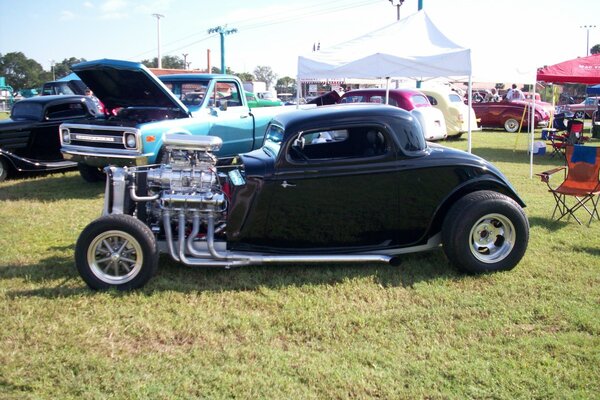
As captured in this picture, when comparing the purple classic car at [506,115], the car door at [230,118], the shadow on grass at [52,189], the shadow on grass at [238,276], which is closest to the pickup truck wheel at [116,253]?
the shadow on grass at [238,276]

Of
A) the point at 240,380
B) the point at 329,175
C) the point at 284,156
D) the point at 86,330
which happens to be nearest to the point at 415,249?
the point at 329,175

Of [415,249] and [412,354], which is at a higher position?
[415,249]

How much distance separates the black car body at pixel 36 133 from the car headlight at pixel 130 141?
265 centimetres

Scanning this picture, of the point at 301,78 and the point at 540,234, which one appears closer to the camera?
the point at 540,234

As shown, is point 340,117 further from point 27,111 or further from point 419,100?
point 419,100

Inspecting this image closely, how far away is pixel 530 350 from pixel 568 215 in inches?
163

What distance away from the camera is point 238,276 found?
478cm

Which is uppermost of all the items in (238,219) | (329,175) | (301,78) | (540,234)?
(301,78)

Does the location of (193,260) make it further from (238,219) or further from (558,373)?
(558,373)

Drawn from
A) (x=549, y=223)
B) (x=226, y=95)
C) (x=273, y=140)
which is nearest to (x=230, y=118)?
(x=226, y=95)

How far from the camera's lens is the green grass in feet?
10.0

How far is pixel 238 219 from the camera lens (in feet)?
14.8

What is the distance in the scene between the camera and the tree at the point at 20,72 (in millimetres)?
65963

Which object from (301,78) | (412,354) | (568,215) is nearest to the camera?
(412,354)
